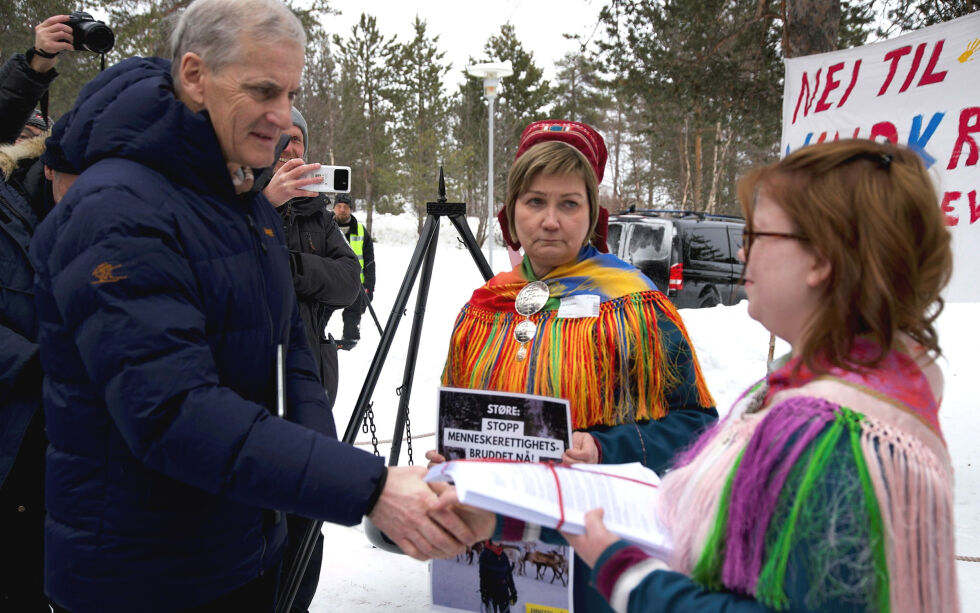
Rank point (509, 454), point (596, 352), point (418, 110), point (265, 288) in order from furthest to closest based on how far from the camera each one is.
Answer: point (418, 110) < point (596, 352) < point (509, 454) < point (265, 288)

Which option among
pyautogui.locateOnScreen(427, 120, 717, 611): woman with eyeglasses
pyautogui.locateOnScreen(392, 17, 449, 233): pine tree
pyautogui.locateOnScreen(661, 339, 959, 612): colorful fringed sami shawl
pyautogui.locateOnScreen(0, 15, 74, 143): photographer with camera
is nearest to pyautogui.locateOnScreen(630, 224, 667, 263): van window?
pyautogui.locateOnScreen(427, 120, 717, 611): woman with eyeglasses

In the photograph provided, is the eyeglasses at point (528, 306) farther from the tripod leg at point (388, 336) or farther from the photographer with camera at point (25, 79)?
the photographer with camera at point (25, 79)

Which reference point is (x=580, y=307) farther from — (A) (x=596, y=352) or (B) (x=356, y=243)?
(B) (x=356, y=243)


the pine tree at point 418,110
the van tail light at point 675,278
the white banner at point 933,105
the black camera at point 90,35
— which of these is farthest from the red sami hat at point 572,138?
the pine tree at point 418,110

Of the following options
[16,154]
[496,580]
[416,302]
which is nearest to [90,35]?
[16,154]

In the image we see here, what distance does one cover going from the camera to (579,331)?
190 centimetres

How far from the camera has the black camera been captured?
8.21 feet

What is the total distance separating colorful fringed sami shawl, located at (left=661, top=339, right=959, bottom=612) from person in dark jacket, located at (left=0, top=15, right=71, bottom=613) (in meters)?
1.90

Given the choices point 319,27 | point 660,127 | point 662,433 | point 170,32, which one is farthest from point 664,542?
point 660,127

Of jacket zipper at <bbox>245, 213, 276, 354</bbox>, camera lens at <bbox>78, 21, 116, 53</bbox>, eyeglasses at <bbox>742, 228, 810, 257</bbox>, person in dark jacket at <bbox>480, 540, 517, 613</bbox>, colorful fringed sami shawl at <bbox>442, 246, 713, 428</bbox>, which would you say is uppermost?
camera lens at <bbox>78, 21, 116, 53</bbox>

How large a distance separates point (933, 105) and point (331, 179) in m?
3.42

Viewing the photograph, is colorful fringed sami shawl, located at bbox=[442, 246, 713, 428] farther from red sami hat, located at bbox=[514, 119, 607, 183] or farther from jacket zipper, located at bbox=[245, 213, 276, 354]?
jacket zipper, located at bbox=[245, 213, 276, 354]

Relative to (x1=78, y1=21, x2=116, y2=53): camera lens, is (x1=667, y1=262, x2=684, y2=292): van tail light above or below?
below

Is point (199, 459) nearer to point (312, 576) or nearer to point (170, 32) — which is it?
point (170, 32)
